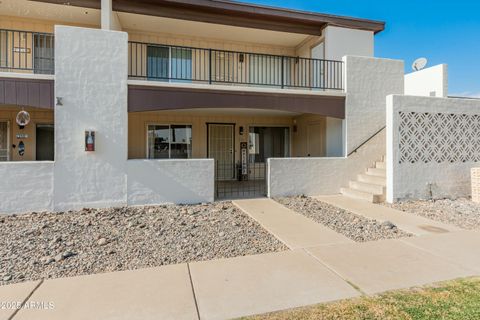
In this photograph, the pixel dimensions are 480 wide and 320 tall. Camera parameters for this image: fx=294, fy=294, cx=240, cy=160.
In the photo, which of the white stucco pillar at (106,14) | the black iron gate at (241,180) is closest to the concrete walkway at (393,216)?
the black iron gate at (241,180)

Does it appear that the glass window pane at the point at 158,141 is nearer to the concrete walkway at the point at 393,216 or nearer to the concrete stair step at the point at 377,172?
the concrete walkway at the point at 393,216

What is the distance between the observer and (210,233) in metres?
5.62

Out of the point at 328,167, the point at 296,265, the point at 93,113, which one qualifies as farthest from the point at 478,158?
the point at 93,113

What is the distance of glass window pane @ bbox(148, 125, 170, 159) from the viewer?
11.4m

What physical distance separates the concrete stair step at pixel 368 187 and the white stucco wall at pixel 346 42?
15.9 feet

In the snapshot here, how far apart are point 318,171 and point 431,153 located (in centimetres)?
344

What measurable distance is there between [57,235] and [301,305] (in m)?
4.64

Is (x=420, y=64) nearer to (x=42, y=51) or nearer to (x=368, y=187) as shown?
(x=368, y=187)

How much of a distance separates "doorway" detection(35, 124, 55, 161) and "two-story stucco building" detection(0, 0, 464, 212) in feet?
0.12

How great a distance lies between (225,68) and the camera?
1185 cm

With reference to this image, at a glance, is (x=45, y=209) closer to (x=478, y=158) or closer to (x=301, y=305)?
(x=301, y=305)

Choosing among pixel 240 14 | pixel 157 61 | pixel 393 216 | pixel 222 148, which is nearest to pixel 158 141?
pixel 222 148

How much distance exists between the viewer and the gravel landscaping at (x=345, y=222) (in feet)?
18.2

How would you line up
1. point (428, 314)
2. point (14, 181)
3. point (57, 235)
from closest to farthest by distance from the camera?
point (428, 314) < point (57, 235) < point (14, 181)
